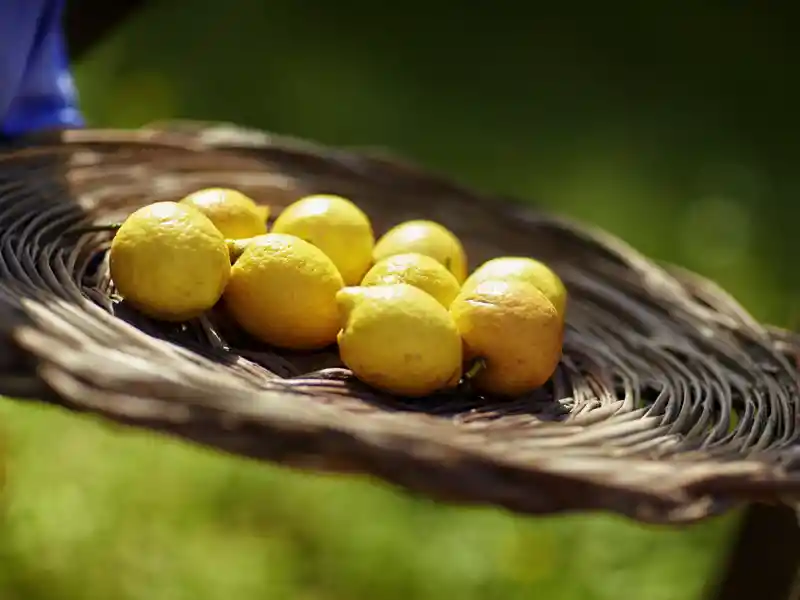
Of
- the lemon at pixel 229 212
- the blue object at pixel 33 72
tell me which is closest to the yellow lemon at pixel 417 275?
the lemon at pixel 229 212

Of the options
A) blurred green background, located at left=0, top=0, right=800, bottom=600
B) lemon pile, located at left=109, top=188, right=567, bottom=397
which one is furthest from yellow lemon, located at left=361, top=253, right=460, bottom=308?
blurred green background, located at left=0, top=0, right=800, bottom=600

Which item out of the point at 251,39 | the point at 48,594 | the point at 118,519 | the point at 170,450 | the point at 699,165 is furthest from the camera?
the point at 251,39

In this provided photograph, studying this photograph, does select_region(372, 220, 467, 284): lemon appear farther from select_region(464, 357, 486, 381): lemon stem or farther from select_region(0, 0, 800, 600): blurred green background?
select_region(0, 0, 800, 600): blurred green background

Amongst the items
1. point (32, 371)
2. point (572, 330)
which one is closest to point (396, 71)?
point (572, 330)

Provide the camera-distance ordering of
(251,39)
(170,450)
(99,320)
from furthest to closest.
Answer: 1. (251,39)
2. (170,450)
3. (99,320)

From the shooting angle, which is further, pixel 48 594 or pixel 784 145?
pixel 784 145

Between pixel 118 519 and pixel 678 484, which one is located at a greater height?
pixel 678 484

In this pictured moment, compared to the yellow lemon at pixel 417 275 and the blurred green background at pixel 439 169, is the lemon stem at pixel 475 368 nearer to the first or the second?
the yellow lemon at pixel 417 275

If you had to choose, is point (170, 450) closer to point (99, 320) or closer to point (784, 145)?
point (99, 320)
